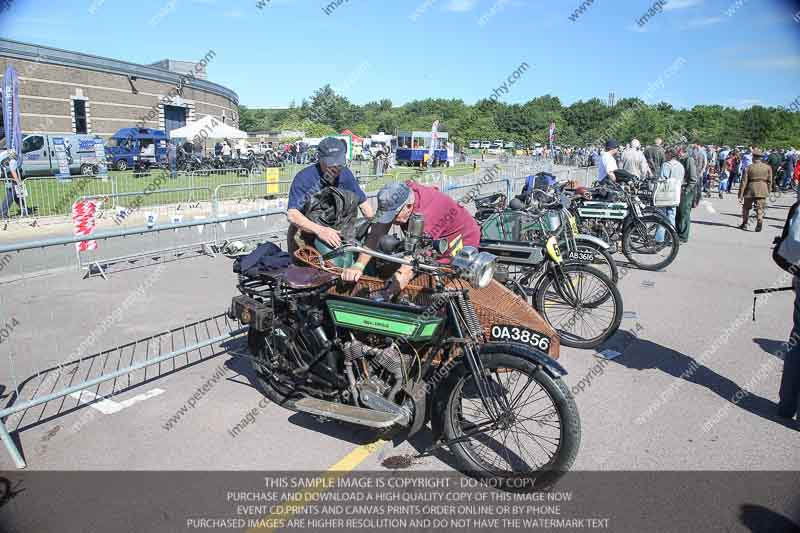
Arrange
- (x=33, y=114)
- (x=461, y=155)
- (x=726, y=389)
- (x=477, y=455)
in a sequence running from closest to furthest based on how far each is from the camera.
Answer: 1. (x=477, y=455)
2. (x=726, y=389)
3. (x=33, y=114)
4. (x=461, y=155)

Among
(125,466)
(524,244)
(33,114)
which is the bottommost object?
(125,466)

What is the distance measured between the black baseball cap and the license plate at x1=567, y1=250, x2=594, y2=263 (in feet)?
9.42

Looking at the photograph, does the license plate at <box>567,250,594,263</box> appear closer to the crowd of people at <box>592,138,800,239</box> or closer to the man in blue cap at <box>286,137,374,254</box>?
the man in blue cap at <box>286,137,374,254</box>

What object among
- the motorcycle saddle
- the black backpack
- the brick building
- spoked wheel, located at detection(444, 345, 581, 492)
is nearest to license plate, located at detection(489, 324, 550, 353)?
spoked wheel, located at detection(444, 345, 581, 492)

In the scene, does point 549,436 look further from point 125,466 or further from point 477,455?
point 125,466

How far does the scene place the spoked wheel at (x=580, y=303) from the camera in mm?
5410

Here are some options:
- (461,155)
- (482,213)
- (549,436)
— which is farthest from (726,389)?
(461,155)

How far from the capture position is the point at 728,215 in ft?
53.1

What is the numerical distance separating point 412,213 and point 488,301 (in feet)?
2.62

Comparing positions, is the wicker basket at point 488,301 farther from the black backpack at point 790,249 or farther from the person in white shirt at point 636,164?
the person in white shirt at point 636,164

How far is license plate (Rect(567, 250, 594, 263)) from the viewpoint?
642 cm

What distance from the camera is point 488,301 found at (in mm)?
3742

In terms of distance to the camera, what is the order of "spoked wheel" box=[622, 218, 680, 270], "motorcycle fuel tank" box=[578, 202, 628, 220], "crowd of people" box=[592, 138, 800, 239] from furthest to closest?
1. "crowd of people" box=[592, 138, 800, 239]
2. "motorcycle fuel tank" box=[578, 202, 628, 220]
3. "spoked wheel" box=[622, 218, 680, 270]

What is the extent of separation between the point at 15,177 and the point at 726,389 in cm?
1527
